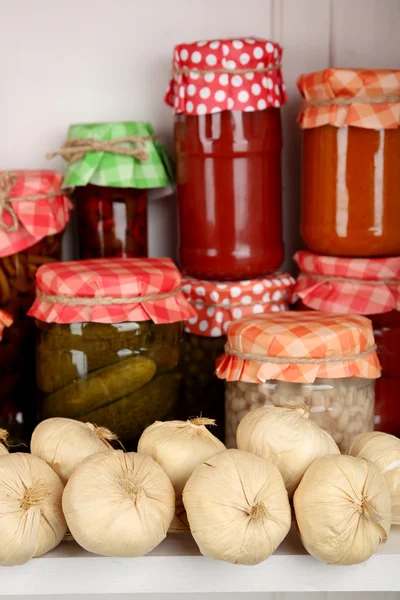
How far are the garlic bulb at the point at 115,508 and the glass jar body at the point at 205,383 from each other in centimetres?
37

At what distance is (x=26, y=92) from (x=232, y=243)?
39cm

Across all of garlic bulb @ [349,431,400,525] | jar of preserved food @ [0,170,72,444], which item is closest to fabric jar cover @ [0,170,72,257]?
jar of preserved food @ [0,170,72,444]

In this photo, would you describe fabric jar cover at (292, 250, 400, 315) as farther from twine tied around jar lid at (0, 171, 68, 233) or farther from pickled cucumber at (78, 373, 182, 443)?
twine tied around jar lid at (0, 171, 68, 233)

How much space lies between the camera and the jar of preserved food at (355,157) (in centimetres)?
97

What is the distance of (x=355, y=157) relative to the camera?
989mm

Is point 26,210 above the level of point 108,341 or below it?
above

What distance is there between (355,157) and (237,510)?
537 millimetres

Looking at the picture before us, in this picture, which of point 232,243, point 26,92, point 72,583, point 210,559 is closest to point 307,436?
point 210,559

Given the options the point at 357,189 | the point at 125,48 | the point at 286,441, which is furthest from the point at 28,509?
the point at 125,48

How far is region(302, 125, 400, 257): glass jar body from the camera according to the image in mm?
984

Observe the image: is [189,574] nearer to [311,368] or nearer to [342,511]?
[342,511]

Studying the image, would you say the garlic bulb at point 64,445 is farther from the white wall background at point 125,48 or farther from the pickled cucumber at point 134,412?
the white wall background at point 125,48

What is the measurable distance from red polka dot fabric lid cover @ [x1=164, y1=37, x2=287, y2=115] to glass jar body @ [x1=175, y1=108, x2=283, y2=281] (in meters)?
0.02

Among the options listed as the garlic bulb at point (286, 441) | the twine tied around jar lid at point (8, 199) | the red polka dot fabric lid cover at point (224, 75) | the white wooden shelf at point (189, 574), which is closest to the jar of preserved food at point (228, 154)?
the red polka dot fabric lid cover at point (224, 75)
